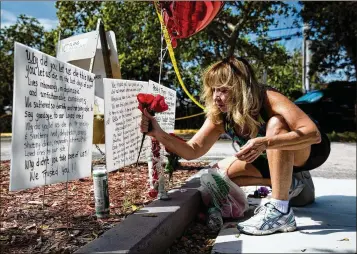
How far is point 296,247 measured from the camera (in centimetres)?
236

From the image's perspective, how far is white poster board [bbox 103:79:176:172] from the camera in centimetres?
262

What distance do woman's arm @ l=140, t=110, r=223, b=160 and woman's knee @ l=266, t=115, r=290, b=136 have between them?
1.67 feet

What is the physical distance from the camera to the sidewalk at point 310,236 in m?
2.35

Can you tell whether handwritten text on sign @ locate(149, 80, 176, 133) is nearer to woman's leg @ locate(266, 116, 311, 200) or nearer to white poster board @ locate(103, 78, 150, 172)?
white poster board @ locate(103, 78, 150, 172)

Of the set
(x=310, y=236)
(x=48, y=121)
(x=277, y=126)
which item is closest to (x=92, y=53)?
(x=48, y=121)

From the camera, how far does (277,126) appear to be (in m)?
2.58

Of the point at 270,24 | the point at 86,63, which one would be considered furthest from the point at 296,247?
the point at 270,24

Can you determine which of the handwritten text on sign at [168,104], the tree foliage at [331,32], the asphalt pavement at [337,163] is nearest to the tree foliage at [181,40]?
the tree foliage at [331,32]

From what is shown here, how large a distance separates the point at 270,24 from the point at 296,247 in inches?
480

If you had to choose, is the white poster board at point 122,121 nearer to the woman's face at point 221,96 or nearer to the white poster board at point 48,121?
the white poster board at point 48,121

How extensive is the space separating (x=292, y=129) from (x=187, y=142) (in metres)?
0.77

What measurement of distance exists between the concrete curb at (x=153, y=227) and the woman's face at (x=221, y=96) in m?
0.69

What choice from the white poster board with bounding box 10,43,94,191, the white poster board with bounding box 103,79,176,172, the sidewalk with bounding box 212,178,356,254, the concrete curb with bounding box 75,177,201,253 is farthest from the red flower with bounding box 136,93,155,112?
the sidewalk with bounding box 212,178,356,254

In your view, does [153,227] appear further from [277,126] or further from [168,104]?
[168,104]
